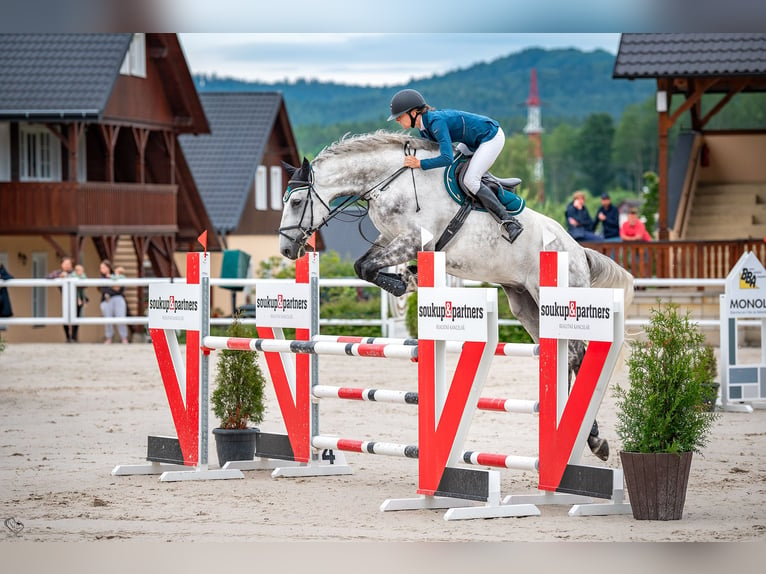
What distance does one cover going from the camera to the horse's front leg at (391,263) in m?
7.77

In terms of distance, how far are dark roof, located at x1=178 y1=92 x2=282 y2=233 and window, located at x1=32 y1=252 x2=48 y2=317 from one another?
8.61m

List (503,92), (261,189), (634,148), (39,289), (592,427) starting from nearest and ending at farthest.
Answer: (592,427), (39,289), (261,189), (634,148), (503,92)

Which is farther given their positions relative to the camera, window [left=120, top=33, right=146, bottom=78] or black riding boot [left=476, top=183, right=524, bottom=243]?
window [left=120, top=33, right=146, bottom=78]

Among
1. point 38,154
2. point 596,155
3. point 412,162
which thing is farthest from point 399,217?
point 596,155

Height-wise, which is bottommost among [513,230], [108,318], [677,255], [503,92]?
[108,318]

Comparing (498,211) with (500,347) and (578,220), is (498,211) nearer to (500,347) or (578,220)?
(500,347)

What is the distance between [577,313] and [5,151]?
23545 millimetres

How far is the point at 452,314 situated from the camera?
6.66 meters

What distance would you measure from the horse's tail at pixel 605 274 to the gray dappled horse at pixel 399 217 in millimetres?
331

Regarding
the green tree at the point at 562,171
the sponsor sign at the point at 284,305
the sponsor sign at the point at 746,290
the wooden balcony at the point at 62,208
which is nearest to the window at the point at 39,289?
the wooden balcony at the point at 62,208

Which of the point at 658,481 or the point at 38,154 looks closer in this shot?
the point at 658,481

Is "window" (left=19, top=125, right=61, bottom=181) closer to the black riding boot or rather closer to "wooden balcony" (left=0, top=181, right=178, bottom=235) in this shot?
"wooden balcony" (left=0, top=181, right=178, bottom=235)

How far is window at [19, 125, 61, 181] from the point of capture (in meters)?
28.4

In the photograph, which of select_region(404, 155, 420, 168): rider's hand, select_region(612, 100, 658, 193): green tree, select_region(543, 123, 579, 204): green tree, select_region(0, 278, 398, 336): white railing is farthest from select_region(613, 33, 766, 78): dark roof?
select_region(543, 123, 579, 204): green tree
